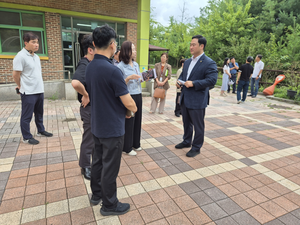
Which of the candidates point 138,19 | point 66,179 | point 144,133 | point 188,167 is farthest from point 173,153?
point 138,19

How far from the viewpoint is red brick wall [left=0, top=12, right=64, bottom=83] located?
799 cm

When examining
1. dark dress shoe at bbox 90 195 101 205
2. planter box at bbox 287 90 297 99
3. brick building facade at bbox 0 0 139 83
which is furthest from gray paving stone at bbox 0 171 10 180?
planter box at bbox 287 90 297 99

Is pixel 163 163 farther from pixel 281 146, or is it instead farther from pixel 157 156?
pixel 281 146

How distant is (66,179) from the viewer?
9.36 feet

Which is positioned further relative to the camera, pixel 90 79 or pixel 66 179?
pixel 66 179

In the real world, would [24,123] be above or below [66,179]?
above

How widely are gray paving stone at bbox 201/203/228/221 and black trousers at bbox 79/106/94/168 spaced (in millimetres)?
1656

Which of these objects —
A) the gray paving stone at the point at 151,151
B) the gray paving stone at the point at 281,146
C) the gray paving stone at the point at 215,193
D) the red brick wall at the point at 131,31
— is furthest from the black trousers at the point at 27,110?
the red brick wall at the point at 131,31

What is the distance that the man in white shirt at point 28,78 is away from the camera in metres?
3.70

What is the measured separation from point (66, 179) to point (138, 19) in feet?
26.6

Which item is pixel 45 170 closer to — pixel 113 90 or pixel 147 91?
pixel 113 90

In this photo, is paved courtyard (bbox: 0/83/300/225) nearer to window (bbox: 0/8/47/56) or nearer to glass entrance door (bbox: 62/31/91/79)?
window (bbox: 0/8/47/56)

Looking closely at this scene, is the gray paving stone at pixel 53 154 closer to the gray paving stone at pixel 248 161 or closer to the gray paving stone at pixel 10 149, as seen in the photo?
the gray paving stone at pixel 10 149

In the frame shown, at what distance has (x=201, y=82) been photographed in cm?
336
